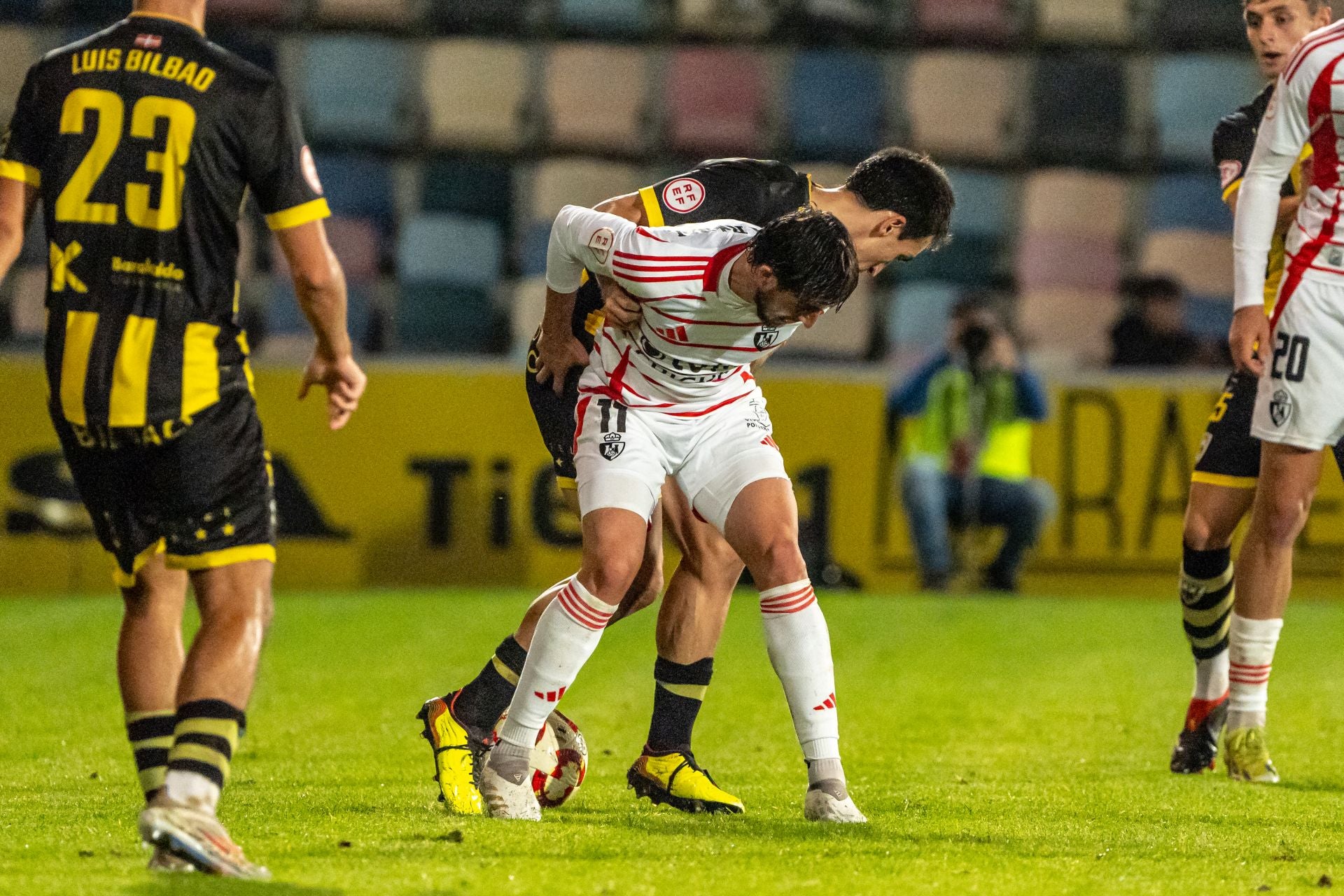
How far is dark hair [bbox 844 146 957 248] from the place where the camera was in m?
4.86

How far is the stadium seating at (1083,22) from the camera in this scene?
14.5 metres

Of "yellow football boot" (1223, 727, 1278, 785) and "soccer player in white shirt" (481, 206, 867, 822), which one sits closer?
"soccer player in white shirt" (481, 206, 867, 822)

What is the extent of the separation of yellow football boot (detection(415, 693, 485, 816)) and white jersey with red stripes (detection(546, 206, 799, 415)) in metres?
0.98

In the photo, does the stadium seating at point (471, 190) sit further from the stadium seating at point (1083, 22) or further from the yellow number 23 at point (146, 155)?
the yellow number 23 at point (146, 155)

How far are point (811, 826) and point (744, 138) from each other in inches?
405

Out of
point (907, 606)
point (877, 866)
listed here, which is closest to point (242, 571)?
point (877, 866)

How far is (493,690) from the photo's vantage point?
514 centimetres

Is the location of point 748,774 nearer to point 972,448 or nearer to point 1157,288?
point 972,448

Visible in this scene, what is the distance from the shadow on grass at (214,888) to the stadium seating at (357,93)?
11.3 metres

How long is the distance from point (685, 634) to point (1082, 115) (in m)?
10.2

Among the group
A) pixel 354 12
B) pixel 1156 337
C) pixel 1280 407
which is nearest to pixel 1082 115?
pixel 1156 337

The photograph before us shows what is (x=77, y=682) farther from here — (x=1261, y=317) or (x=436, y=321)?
(x=436, y=321)

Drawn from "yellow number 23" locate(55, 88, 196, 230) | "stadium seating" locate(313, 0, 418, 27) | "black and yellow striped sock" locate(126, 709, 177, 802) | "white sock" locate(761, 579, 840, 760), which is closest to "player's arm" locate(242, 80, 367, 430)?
"yellow number 23" locate(55, 88, 196, 230)

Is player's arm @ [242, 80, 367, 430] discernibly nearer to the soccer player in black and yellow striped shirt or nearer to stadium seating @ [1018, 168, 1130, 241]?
the soccer player in black and yellow striped shirt
